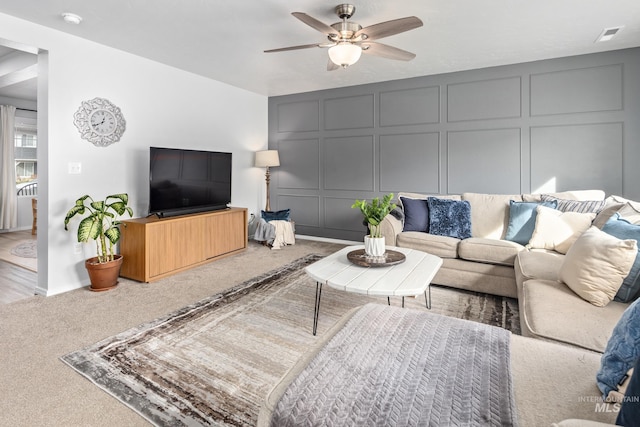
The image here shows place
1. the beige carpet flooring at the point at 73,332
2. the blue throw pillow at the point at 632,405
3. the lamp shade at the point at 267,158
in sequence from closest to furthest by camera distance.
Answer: the blue throw pillow at the point at 632,405
the beige carpet flooring at the point at 73,332
the lamp shade at the point at 267,158

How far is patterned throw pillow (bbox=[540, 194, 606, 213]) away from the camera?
124 inches

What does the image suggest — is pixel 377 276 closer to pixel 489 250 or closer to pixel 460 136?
pixel 489 250

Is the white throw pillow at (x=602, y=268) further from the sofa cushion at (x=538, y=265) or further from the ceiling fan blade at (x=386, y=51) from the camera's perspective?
the ceiling fan blade at (x=386, y=51)

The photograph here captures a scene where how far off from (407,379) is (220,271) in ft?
10.5

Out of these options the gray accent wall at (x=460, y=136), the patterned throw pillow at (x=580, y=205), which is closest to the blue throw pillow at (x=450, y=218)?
the patterned throw pillow at (x=580, y=205)

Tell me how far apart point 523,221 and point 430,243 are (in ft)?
3.08

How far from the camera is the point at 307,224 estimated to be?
5.84 meters

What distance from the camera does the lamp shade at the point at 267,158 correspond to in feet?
18.2

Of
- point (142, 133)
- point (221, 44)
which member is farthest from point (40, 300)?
point (221, 44)

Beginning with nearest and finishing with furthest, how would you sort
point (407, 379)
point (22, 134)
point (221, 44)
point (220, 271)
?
1. point (407, 379)
2. point (221, 44)
3. point (220, 271)
4. point (22, 134)

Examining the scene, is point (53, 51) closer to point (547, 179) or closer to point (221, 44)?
point (221, 44)

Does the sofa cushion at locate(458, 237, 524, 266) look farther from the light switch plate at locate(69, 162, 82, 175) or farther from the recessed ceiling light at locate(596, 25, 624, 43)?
the light switch plate at locate(69, 162, 82, 175)

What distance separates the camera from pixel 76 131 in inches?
132

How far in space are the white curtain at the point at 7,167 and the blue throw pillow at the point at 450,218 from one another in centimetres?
754
